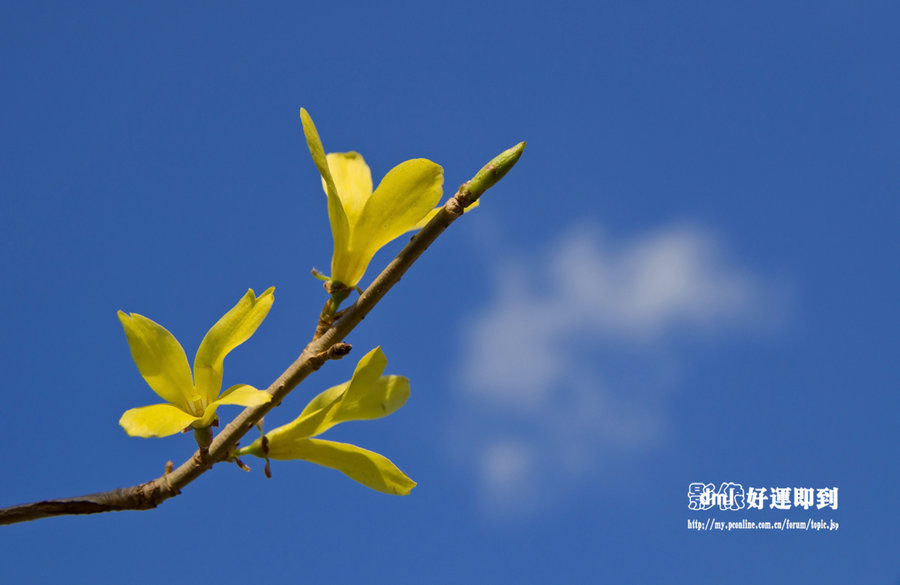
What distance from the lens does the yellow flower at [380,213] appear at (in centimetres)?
139

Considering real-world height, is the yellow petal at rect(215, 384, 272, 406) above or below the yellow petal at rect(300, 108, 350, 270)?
below

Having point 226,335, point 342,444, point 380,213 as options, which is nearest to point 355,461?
point 342,444

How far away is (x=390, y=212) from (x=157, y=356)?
1.63 ft

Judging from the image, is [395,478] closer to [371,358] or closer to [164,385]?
[371,358]

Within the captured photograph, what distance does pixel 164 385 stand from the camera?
53.0 inches

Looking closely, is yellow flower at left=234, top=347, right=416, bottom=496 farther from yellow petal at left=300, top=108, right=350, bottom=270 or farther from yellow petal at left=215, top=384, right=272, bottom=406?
yellow petal at left=300, top=108, right=350, bottom=270

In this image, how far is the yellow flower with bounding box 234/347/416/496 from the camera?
1.38 meters

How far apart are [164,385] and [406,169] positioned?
0.59 metres

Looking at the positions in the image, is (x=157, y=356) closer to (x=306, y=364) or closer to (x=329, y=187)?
(x=306, y=364)

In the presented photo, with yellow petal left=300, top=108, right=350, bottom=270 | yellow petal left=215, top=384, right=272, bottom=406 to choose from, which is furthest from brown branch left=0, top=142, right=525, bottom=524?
yellow petal left=300, top=108, right=350, bottom=270

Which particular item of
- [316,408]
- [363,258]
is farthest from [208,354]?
[363,258]

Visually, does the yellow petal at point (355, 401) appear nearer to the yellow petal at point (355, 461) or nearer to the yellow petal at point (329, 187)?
the yellow petal at point (355, 461)

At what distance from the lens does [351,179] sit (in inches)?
63.4

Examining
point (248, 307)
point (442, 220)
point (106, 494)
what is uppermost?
point (442, 220)
